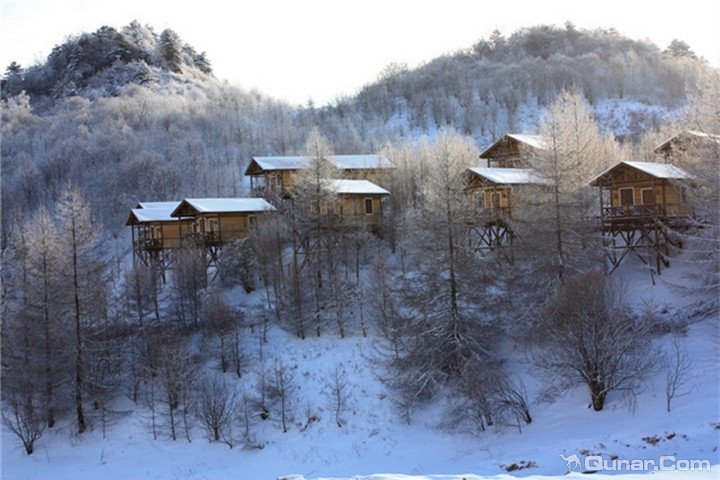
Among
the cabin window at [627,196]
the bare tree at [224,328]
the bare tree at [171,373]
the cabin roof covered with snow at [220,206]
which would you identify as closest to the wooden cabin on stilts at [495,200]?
the cabin window at [627,196]

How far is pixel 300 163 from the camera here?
1961 inches

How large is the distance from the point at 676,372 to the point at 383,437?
12121mm

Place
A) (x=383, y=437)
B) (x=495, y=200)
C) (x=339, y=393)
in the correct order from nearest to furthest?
(x=383, y=437) → (x=339, y=393) → (x=495, y=200)

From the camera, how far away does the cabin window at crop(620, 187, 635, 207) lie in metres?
35.7

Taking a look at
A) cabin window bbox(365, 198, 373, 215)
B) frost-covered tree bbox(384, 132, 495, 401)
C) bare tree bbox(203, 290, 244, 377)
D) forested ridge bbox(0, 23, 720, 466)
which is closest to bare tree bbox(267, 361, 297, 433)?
forested ridge bbox(0, 23, 720, 466)

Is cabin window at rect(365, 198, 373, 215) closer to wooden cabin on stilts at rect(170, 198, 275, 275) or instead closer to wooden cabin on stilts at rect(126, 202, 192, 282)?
wooden cabin on stilts at rect(170, 198, 275, 275)

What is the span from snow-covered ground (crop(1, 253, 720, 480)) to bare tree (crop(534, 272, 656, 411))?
0.76 metres

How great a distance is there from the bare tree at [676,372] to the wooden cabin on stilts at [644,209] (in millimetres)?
7819

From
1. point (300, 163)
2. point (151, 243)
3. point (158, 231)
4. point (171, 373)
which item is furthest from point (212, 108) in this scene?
point (171, 373)

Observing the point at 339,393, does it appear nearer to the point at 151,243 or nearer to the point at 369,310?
the point at 369,310

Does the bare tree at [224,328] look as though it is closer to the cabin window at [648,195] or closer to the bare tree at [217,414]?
the bare tree at [217,414]

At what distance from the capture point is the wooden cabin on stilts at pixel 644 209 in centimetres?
3319

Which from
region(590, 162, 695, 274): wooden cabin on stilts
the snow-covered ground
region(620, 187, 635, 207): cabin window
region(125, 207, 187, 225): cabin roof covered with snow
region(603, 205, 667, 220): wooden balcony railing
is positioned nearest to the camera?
the snow-covered ground

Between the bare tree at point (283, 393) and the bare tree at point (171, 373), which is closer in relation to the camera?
the bare tree at point (283, 393)
